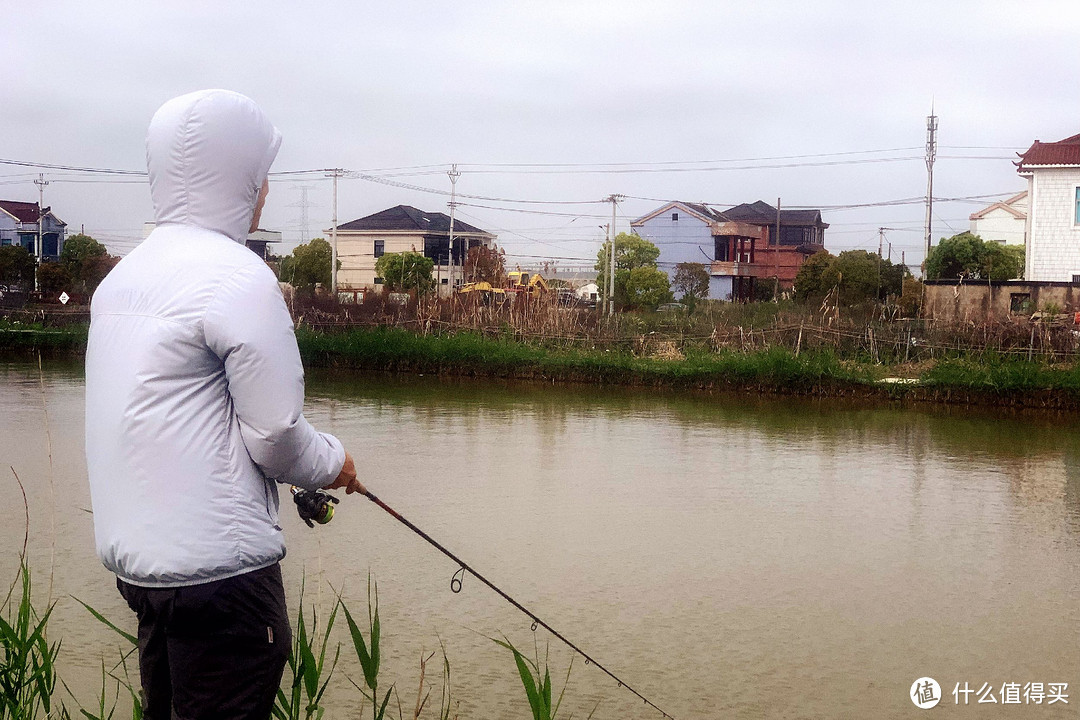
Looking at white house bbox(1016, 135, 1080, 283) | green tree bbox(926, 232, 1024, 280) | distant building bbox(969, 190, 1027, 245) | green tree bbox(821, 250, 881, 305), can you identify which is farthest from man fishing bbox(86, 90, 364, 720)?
distant building bbox(969, 190, 1027, 245)

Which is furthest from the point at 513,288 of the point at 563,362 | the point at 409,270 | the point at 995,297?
the point at 563,362

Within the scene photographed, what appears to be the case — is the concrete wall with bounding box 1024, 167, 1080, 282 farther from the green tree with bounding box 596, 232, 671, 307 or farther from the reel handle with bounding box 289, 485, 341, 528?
the reel handle with bounding box 289, 485, 341, 528

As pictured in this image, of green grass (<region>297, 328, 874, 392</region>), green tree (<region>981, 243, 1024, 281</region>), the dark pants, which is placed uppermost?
green tree (<region>981, 243, 1024, 281</region>)

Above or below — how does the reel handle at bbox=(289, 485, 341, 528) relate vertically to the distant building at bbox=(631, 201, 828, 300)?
below

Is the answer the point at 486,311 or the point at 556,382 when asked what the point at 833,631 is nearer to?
the point at 556,382

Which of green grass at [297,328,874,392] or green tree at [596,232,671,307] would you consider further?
green tree at [596,232,671,307]

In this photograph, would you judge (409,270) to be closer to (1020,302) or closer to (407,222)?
(407,222)

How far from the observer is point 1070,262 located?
1862 cm

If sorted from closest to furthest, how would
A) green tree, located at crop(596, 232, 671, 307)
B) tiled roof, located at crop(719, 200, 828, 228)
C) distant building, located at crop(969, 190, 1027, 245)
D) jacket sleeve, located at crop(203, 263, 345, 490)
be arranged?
jacket sleeve, located at crop(203, 263, 345, 490), green tree, located at crop(596, 232, 671, 307), tiled roof, located at crop(719, 200, 828, 228), distant building, located at crop(969, 190, 1027, 245)

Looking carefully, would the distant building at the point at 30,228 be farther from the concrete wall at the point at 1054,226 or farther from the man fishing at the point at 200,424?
the man fishing at the point at 200,424

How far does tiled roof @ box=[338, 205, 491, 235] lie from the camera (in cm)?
4362

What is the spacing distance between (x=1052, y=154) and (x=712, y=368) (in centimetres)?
921

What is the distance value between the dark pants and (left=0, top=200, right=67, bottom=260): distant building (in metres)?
42.5

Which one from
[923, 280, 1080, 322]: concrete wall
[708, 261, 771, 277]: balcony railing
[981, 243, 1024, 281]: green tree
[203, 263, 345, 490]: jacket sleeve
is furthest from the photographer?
[708, 261, 771, 277]: balcony railing
